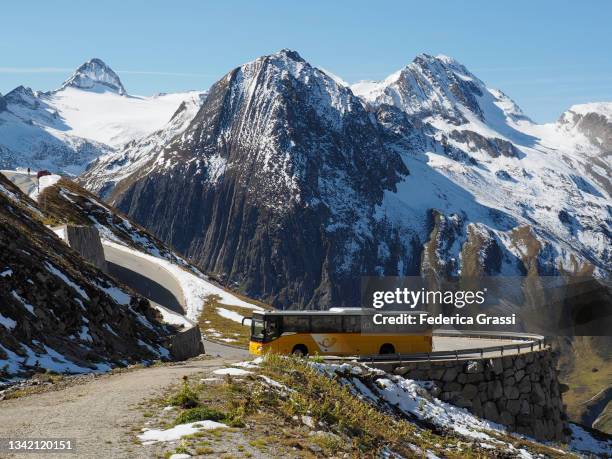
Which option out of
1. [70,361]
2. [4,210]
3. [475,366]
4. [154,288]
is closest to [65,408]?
[70,361]

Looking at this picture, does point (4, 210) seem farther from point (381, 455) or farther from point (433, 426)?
point (381, 455)

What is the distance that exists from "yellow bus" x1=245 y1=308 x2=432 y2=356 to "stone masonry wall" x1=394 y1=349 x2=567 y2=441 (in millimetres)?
4523

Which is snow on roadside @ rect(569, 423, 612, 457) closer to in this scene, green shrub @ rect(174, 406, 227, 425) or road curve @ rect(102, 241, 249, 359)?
green shrub @ rect(174, 406, 227, 425)

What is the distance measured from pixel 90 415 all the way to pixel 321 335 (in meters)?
24.7

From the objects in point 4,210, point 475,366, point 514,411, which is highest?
point 4,210

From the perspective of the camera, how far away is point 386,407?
28.3 metres

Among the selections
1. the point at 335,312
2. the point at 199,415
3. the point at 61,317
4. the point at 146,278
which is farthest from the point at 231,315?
the point at 199,415

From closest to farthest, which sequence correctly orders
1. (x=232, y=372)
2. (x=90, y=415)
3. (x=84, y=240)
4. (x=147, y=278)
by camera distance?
(x=90, y=415), (x=232, y=372), (x=84, y=240), (x=147, y=278)

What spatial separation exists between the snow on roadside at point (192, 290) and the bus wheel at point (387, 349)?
4092 cm

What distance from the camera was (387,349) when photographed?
4206 cm

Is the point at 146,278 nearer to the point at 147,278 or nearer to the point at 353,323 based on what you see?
the point at 147,278

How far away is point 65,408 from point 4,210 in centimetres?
3238

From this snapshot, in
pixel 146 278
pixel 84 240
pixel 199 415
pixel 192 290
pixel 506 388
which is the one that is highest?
pixel 84 240

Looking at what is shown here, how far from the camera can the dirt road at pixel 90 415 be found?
16.3 m
